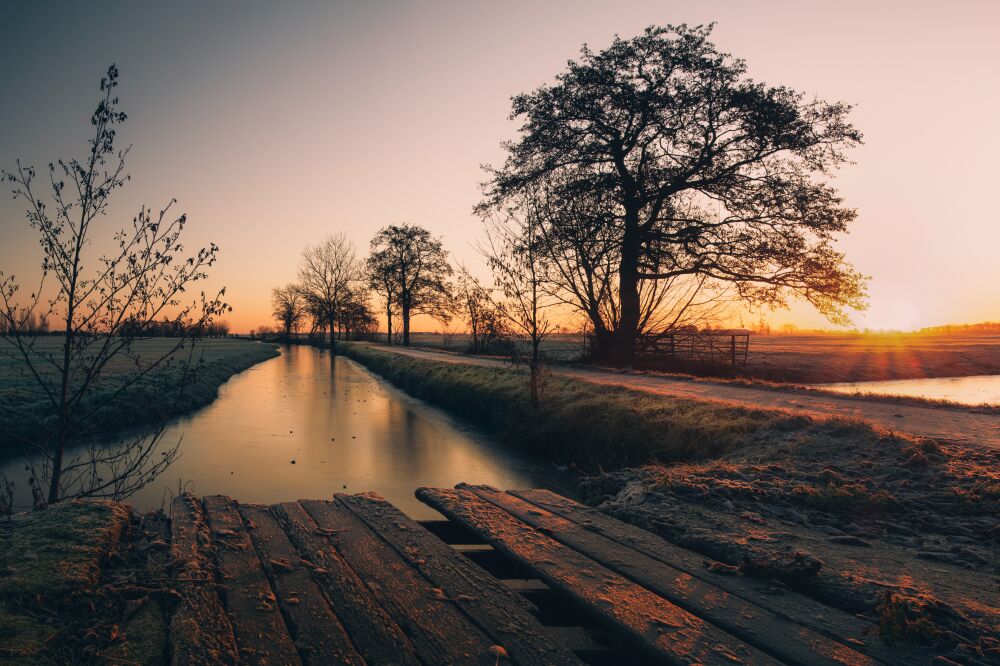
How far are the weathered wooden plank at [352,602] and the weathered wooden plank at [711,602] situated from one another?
1311 mm

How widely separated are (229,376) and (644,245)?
20893mm

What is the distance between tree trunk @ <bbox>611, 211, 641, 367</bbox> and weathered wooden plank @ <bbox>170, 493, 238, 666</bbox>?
1866 centimetres

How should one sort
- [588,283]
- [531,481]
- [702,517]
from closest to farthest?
1. [702,517]
2. [531,481]
3. [588,283]

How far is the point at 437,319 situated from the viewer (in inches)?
2185

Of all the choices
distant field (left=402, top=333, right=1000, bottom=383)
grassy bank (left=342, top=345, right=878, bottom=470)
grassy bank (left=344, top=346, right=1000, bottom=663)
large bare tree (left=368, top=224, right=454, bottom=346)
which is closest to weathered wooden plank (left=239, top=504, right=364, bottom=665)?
grassy bank (left=344, top=346, right=1000, bottom=663)

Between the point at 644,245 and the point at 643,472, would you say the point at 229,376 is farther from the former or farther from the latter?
the point at 643,472

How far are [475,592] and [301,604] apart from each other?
0.83 meters

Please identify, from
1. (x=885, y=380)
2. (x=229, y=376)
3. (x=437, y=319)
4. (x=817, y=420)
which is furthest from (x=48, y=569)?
(x=437, y=319)

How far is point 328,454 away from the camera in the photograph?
12.5 metres

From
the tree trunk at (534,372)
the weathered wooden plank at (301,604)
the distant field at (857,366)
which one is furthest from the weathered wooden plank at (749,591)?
the distant field at (857,366)

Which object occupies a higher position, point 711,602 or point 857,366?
point 711,602

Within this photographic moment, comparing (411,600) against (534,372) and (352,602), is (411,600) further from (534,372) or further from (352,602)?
(534,372)

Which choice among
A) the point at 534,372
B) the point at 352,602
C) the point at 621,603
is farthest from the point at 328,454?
the point at 621,603

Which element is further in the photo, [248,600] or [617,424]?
[617,424]
